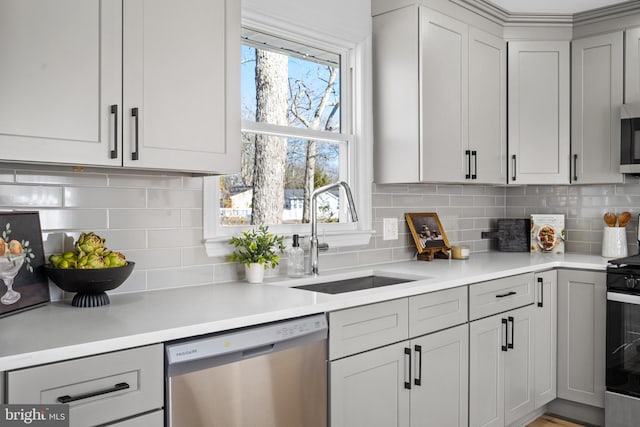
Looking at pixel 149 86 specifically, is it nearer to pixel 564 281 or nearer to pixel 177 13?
pixel 177 13

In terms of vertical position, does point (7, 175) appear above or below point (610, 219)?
above

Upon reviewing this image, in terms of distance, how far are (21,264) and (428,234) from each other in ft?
7.68

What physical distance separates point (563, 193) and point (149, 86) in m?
3.18

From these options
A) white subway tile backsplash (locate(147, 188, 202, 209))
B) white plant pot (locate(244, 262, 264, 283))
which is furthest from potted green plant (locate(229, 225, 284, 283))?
white subway tile backsplash (locate(147, 188, 202, 209))

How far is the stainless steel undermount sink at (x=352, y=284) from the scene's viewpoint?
252 cm

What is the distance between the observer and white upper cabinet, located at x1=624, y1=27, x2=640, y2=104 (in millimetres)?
3311

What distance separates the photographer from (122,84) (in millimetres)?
1689

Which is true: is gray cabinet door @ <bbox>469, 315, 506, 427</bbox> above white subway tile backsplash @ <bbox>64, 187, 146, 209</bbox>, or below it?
below

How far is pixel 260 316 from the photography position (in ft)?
5.52

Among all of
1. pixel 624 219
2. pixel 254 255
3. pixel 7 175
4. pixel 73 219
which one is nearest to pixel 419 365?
pixel 254 255

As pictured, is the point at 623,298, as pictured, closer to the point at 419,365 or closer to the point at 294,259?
the point at 419,365

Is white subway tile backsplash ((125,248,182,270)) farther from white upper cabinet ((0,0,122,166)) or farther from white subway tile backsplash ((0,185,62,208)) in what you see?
white upper cabinet ((0,0,122,166))

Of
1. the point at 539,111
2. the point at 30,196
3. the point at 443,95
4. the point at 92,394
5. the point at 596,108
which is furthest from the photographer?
the point at 539,111

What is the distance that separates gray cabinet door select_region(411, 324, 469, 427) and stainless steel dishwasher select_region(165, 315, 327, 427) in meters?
0.57
